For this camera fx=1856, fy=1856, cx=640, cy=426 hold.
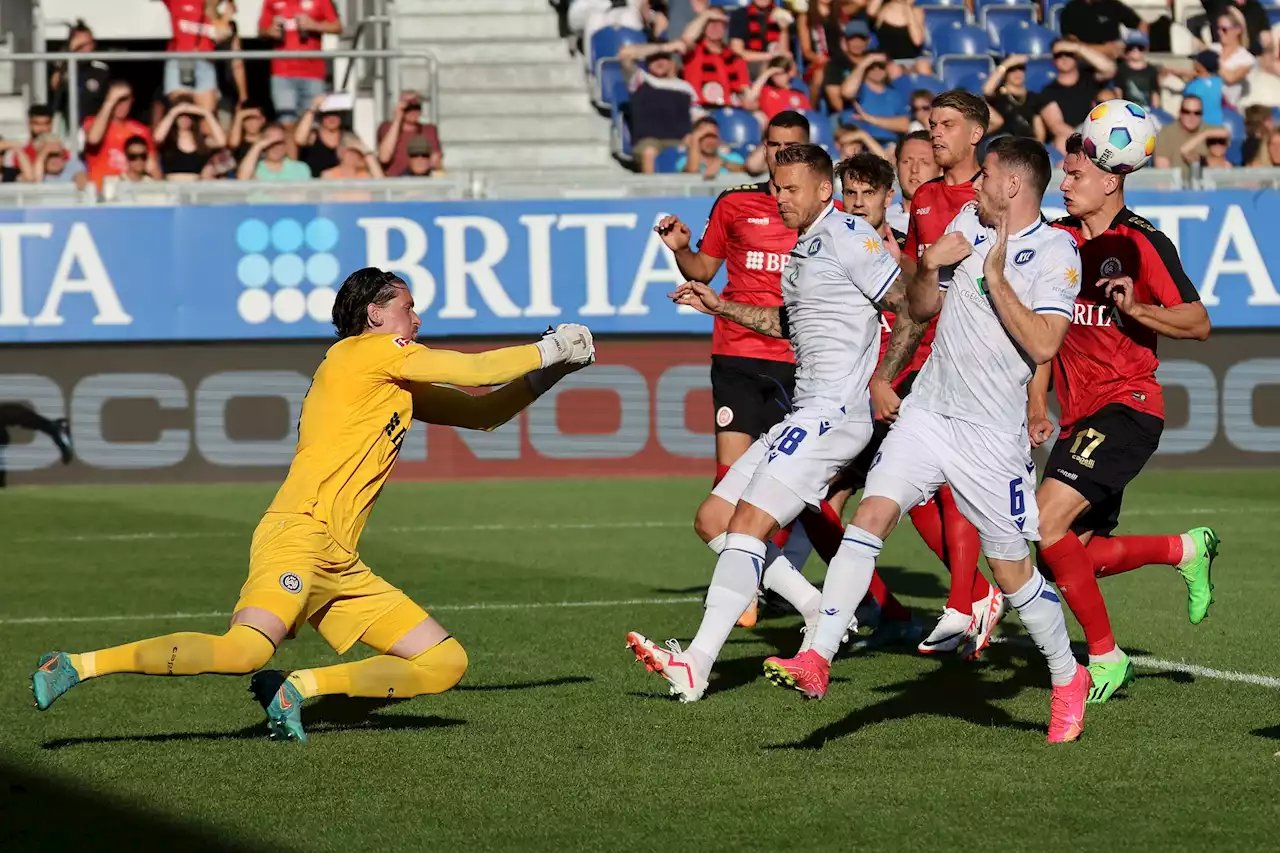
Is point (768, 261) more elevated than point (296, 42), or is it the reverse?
point (296, 42)

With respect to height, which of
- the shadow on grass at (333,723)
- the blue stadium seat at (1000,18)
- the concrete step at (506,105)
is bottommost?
the shadow on grass at (333,723)

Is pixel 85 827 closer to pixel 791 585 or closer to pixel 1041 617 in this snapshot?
pixel 1041 617

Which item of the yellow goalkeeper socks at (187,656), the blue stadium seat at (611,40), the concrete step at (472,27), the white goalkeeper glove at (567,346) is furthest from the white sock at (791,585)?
the concrete step at (472,27)

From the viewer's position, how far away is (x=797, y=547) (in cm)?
997

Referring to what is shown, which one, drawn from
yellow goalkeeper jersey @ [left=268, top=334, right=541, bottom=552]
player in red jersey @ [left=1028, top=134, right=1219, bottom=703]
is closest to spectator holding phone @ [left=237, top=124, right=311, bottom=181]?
player in red jersey @ [left=1028, top=134, right=1219, bottom=703]

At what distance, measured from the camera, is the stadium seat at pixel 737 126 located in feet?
65.1

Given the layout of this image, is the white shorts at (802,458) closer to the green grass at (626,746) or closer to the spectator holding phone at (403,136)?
the green grass at (626,746)

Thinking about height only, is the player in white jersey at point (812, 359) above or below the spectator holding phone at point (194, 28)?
below

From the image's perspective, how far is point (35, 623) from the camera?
986 cm

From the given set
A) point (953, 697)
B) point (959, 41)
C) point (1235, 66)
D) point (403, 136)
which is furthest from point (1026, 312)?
point (1235, 66)

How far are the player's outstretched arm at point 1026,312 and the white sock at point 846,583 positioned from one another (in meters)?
0.90

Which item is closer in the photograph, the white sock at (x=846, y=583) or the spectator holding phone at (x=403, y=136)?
the white sock at (x=846, y=583)

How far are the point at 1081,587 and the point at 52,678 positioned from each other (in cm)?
391

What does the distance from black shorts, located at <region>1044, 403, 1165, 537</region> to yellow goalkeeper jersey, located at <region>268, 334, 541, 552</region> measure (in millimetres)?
2399
